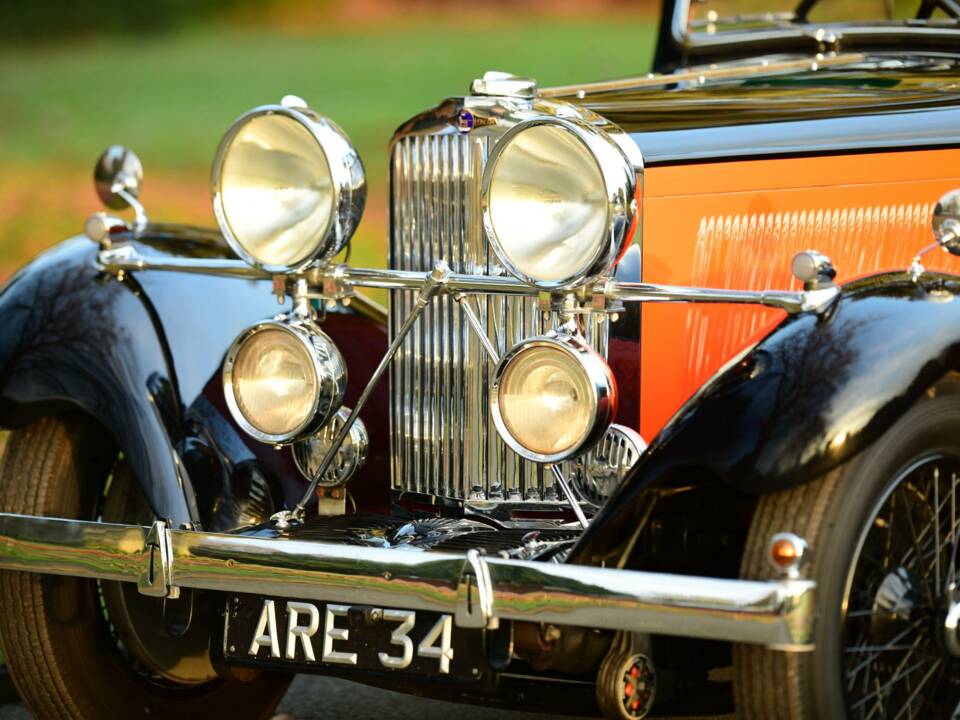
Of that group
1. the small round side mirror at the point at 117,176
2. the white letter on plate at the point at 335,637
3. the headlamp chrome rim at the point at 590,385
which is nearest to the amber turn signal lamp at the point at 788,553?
the headlamp chrome rim at the point at 590,385

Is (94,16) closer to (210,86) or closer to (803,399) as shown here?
(210,86)

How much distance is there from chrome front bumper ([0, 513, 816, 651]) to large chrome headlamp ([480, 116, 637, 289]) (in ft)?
1.81

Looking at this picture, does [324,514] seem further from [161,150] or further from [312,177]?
[161,150]

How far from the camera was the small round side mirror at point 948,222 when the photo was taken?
2.91 m

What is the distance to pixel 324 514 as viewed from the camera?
3.44m

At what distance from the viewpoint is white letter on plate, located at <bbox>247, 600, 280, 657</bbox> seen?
9.62ft

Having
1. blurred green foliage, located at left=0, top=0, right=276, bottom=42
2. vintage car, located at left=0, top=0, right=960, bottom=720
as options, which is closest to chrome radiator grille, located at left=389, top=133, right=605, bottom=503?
vintage car, located at left=0, top=0, right=960, bottom=720

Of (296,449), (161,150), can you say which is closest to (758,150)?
(296,449)

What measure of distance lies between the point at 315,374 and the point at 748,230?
915 mm

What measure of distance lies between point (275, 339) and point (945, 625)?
1.36 metres

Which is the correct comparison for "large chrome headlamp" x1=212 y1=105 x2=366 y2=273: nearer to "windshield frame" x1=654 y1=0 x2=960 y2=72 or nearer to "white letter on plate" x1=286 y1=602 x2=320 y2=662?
"white letter on plate" x1=286 y1=602 x2=320 y2=662

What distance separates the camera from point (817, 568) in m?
2.59

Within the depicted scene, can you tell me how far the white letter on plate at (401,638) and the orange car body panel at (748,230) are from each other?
2.24 feet

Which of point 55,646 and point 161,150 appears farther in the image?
point 161,150
